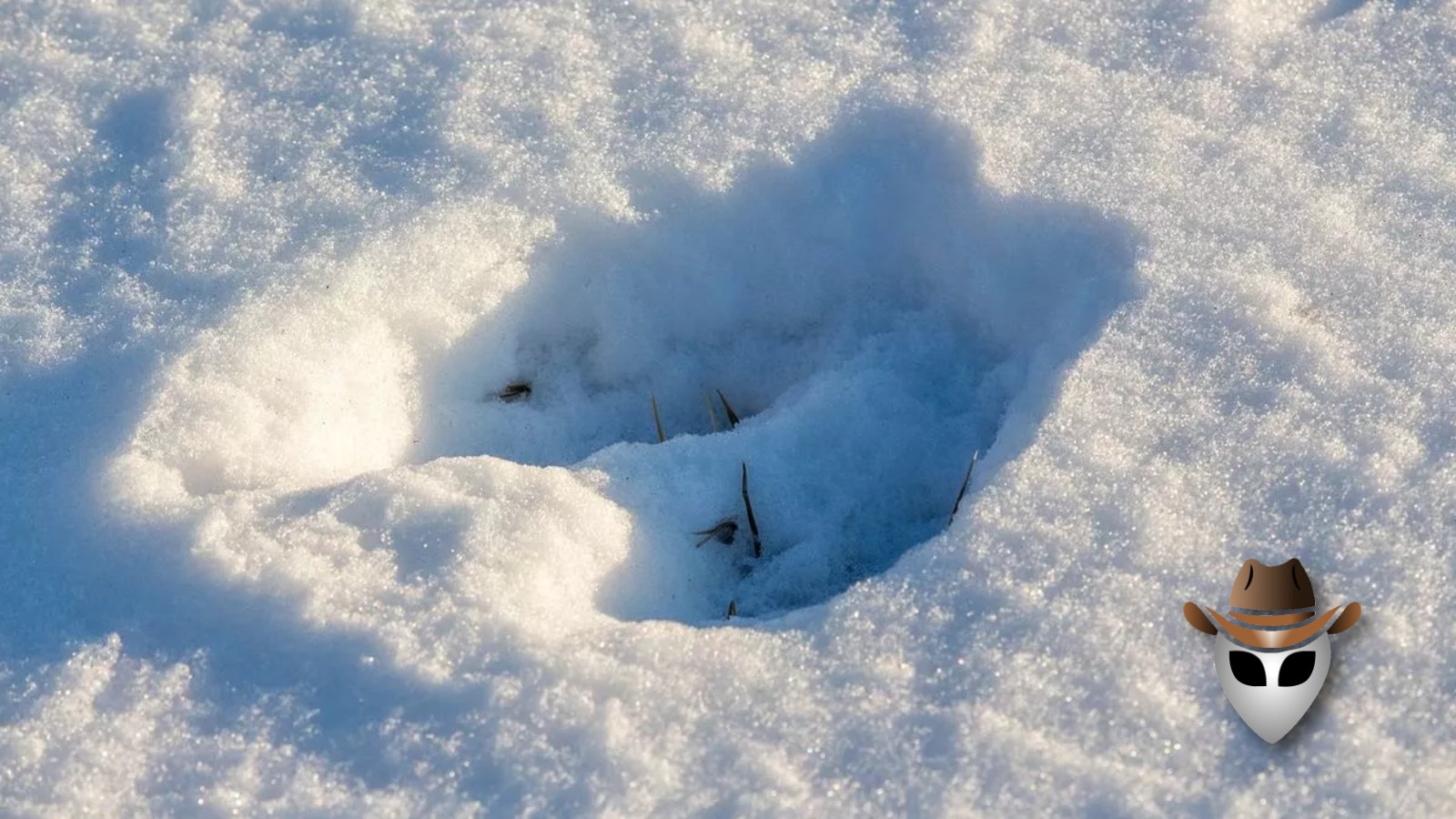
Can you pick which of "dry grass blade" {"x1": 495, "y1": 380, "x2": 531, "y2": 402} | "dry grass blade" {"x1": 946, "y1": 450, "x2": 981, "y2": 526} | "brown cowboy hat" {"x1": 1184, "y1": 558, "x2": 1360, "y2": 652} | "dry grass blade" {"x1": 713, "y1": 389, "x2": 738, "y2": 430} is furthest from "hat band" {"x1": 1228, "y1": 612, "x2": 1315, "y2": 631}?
"dry grass blade" {"x1": 495, "y1": 380, "x2": 531, "y2": 402}

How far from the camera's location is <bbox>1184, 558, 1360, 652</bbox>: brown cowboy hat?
63.2 inches

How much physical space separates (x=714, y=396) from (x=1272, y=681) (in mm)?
1022

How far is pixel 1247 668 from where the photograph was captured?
1582mm

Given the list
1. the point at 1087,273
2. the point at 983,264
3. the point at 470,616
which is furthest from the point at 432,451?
A: the point at 1087,273

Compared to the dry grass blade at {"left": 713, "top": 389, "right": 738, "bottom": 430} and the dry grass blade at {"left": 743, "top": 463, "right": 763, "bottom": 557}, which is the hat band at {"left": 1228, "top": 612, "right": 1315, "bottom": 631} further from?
the dry grass blade at {"left": 713, "top": 389, "right": 738, "bottom": 430}

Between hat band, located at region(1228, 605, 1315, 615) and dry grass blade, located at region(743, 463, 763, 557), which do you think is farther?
dry grass blade, located at region(743, 463, 763, 557)

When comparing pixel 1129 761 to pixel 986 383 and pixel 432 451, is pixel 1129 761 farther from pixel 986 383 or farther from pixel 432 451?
pixel 432 451

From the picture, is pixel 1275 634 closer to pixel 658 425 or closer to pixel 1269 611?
pixel 1269 611

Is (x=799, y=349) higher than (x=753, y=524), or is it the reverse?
(x=799, y=349)

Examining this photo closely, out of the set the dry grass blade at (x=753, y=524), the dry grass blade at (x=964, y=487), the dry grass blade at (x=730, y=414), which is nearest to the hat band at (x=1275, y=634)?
the dry grass blade at (x=964, y=487)

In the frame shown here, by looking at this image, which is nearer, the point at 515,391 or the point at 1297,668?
the point at 1297,668

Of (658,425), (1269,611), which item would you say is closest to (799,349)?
(658,425)

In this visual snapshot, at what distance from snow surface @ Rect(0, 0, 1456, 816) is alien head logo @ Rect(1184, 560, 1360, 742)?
1.1 inches

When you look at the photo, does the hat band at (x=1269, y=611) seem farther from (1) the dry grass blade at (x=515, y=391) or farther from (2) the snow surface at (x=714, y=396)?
(1) the dry grass blade at (x=515, y=391)
